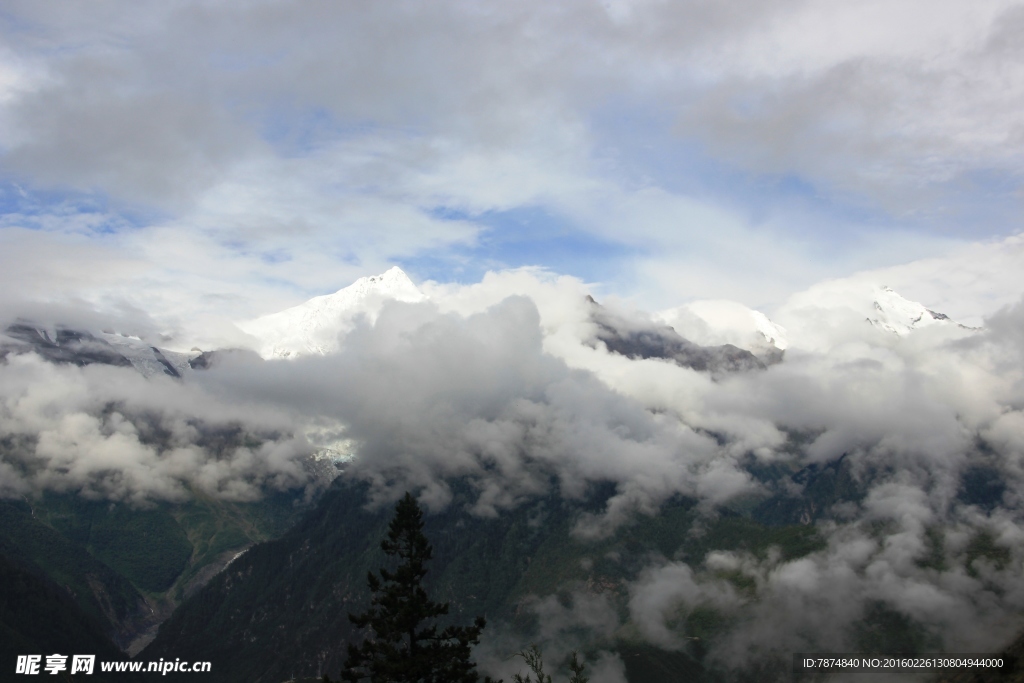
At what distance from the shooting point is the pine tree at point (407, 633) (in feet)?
247

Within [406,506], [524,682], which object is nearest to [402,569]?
[406,506]

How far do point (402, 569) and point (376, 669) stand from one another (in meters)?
9.61

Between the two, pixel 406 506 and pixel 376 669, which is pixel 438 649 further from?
pixel 406 506

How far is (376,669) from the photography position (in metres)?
74.9

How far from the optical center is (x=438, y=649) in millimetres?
77500

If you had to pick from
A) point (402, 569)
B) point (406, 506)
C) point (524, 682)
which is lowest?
point (524, 682)

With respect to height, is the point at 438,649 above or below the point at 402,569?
below

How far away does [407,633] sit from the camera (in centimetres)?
7812

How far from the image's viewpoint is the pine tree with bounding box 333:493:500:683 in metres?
75.2

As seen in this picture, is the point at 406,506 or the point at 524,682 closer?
the point at 524,682

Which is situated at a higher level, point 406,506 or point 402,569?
point 406,506

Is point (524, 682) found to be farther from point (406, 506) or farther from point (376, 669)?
point (406, 506)

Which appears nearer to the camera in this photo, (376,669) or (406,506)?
(376,669)

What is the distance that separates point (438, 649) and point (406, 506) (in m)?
14.8
